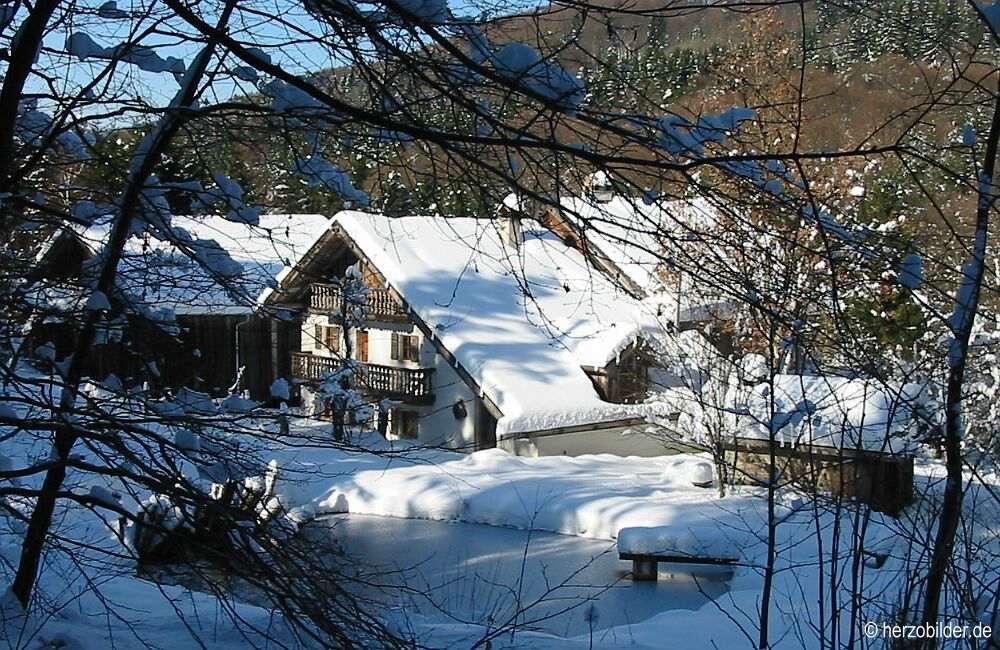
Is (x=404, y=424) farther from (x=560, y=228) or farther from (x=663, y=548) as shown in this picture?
(x=560, y=228)

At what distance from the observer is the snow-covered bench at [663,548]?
34.9ft

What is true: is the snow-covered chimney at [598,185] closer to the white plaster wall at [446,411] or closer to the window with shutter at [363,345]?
the white plaster wall at [446,411]

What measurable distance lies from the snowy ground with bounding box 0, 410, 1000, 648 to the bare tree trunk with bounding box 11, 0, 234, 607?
1081mm

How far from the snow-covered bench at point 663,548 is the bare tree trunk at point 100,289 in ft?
25.0

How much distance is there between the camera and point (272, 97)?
275cm

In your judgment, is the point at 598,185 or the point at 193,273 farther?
the point at 193,273

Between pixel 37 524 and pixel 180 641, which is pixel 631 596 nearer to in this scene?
pixel 180 641

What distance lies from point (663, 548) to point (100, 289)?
812cm

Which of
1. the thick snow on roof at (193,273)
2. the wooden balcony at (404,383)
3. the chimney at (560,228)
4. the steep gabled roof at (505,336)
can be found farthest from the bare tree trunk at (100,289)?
the wooden balcony at (404,383)

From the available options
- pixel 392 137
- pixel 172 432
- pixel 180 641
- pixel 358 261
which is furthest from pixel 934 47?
pixel 358 261

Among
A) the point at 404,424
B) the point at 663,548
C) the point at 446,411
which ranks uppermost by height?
the point at 446,411

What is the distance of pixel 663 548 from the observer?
1065 centimetres

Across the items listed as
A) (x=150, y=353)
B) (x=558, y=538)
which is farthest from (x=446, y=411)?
(x=150, y=353)

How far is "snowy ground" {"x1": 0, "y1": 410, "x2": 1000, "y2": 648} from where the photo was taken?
20.3ft
